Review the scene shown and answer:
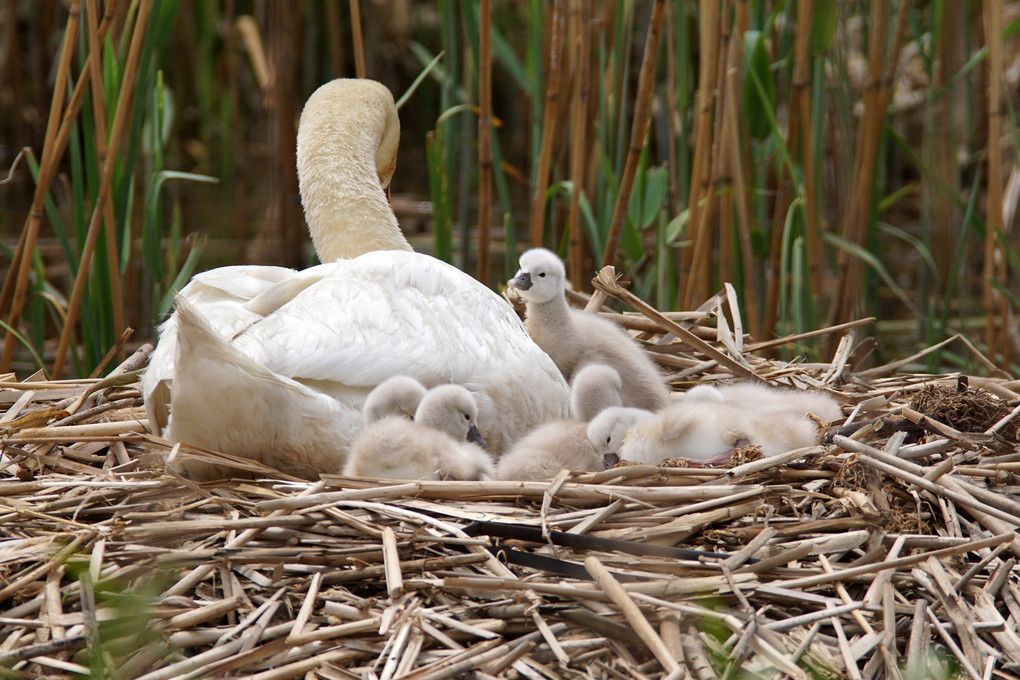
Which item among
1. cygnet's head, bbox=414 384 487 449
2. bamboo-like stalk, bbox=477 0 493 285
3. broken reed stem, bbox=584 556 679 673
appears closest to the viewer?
broken reed stem, bbox=584 556 679 673

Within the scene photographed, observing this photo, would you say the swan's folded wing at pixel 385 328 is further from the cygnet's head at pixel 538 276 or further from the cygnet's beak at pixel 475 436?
the cygnet's head at pixel 538 276

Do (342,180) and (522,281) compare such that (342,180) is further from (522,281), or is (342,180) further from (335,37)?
(335,37)

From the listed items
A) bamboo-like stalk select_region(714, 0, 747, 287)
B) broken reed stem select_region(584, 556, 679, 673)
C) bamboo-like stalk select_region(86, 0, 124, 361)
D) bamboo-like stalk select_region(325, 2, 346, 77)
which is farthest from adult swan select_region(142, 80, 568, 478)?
bamboo-like stalk select_region(325, 2, 346, 77)

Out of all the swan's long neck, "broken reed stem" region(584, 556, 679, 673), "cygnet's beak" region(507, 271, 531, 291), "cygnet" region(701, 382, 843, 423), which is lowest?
"cygnet" region(701, 382, 843, 423)

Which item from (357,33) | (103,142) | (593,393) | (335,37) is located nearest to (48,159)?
(103,142)

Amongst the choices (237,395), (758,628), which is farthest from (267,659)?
(758,628)

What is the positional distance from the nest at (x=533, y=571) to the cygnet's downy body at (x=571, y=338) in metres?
0.74

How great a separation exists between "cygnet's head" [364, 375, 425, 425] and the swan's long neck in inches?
36.4

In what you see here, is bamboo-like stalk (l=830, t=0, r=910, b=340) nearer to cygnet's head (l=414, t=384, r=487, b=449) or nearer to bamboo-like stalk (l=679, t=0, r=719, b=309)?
bamboo-like stalk (l=679, t=0, r=719, b=309)

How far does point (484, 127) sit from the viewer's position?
3.39 metres

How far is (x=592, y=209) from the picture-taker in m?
4.11

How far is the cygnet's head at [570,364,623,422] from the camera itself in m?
2.74

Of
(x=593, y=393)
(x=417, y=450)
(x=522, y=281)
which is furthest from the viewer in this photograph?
(x=522, y=281)

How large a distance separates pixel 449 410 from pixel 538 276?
768 mm
